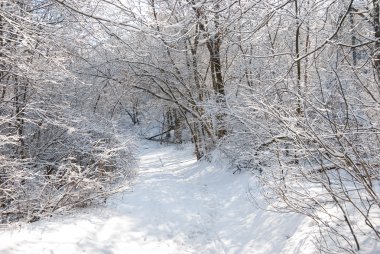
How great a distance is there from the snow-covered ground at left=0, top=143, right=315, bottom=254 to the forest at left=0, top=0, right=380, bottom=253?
17.4 inches

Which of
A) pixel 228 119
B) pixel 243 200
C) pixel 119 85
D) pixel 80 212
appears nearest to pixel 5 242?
pixel 80 212

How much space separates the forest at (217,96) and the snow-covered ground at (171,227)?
1.45ft

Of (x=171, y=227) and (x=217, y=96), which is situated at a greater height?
(x=217, y=96)

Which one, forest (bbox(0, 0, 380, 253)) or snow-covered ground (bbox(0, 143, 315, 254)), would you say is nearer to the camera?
forest (bbox(0, 0, 380, 253))

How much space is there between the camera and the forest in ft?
10.9

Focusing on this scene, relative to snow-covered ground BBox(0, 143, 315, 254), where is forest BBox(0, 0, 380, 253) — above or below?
above

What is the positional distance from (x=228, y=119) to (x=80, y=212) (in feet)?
19.5

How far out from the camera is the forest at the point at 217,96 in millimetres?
3320

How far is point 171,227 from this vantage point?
7426 mm

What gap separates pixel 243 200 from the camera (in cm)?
851

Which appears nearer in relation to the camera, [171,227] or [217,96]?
[171,227]

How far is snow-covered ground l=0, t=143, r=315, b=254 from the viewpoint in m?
5.51

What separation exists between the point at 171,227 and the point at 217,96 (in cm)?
550

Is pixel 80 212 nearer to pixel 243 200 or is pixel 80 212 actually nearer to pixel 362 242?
pixel 243 200
